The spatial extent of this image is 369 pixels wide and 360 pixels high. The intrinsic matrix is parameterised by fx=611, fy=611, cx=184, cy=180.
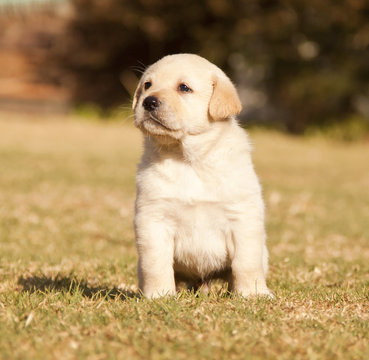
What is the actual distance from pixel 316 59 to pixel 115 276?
61.6 ft

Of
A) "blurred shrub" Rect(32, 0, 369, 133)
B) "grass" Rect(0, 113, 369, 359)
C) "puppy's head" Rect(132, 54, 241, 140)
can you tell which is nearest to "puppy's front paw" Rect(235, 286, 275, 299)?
"grass" Rect(0, 113, 369, 359)

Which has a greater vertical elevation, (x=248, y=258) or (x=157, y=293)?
(x=248, y=258)

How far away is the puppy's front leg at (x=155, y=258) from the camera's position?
12.5 ft

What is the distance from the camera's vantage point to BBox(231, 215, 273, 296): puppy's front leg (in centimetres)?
387

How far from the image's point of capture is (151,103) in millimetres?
3906

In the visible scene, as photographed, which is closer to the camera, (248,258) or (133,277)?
(248,258)

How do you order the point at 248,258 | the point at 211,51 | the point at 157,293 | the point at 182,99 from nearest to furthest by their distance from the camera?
the point at 157,293
the point at 248,258
the point at 182,99
the point at 211,51

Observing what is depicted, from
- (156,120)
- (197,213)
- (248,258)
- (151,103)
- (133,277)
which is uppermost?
(151,103)

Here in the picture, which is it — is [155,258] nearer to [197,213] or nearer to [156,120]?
Result: [197,213]

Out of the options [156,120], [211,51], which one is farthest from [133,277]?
[211,51]

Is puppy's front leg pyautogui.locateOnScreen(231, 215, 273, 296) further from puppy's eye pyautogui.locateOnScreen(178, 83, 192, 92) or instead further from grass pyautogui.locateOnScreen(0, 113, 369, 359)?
puppy's eye pyautogui.locateOnScreen(178, 83, 192, 92)

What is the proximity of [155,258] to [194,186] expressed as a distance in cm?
52

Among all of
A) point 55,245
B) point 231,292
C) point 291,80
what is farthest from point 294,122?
point 231,292

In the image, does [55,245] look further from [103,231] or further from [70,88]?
[70,88]
